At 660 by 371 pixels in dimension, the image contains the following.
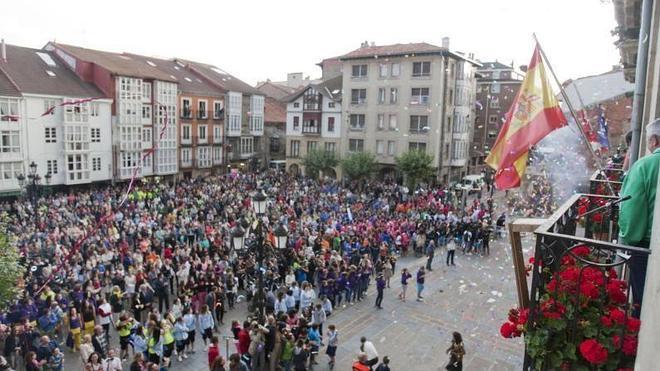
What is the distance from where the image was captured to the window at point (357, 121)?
47912mm

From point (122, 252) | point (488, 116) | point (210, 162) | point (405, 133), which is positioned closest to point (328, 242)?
point (122, 252)

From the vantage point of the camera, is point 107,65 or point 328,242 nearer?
point 328,242

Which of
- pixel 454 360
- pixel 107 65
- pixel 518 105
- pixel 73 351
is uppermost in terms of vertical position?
pixel 107 65

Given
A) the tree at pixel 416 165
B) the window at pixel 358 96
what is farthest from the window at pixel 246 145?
the tree at pixel 416 165

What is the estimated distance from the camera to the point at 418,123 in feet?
146

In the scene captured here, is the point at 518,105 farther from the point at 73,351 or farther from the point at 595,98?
the point at 595,98

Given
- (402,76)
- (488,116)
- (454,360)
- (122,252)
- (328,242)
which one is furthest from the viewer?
(488,116)

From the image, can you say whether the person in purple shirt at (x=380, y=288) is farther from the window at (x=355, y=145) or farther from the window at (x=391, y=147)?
the window at (x=355, y=145)

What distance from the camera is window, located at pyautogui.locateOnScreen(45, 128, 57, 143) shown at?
123 feet

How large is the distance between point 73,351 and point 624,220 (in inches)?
558

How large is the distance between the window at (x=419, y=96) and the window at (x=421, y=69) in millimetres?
1420

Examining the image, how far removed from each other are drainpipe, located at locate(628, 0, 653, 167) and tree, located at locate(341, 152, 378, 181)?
36.6 m

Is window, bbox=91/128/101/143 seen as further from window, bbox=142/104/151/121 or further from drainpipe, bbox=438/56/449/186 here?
drainpipe, bbox=438/56/449/186

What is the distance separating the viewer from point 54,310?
12.9 m
